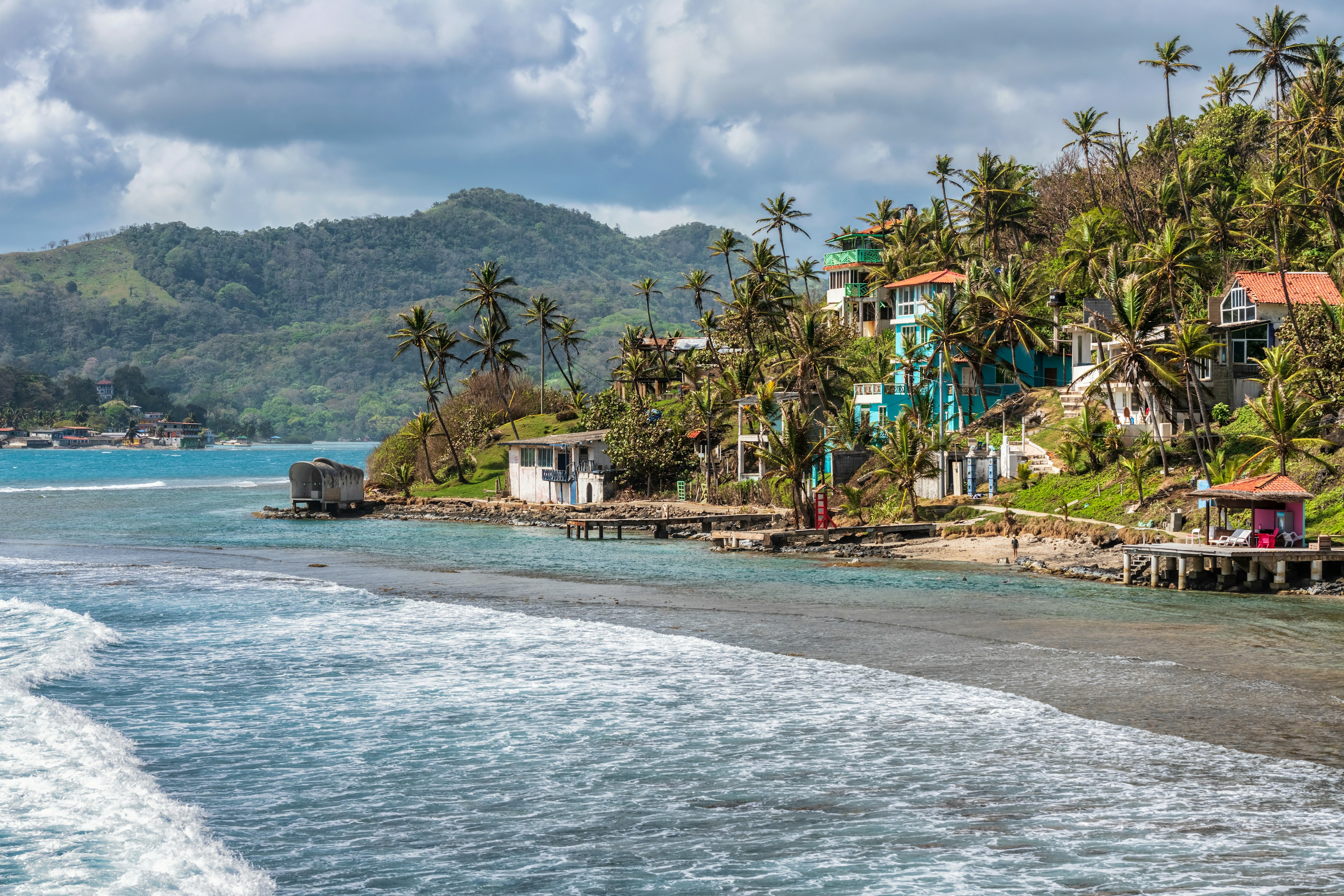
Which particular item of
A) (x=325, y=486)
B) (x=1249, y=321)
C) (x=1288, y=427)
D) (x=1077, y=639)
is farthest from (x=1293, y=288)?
(x=325, y=486)

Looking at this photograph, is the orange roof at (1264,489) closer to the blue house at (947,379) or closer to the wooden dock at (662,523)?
the wooden dock at (662,523)

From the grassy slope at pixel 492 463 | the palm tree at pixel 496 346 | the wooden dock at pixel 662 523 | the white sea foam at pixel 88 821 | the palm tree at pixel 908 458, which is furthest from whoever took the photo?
the palm tree at pixel 496 346

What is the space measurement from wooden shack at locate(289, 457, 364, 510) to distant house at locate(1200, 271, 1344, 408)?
2262 inches

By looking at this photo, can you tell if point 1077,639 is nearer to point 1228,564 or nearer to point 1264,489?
point 1228,564

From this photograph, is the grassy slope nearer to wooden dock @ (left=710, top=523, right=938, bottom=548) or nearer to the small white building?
the small white building

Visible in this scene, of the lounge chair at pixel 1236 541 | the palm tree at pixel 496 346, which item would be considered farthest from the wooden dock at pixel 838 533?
the palm tree at pixel 496 346

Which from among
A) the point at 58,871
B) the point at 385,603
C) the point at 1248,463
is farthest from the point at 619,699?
the point at 1248,463

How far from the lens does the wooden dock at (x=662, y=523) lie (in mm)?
63250

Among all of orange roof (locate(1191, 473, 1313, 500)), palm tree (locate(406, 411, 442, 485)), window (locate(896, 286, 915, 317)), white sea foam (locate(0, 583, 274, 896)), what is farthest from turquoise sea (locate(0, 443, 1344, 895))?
palm tree (locate(406, 411, 442, 485))

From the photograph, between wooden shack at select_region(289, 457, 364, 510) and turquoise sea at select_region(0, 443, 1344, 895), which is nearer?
Answer: turquoise sea at select_region(0, 443, 1344, 895)

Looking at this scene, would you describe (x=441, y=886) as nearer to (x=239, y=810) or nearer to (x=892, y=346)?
(x=239, y=810)

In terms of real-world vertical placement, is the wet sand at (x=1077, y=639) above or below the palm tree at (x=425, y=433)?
below

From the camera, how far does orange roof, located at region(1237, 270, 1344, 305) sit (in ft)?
182

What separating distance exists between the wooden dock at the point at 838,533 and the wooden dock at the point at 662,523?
6637 millimetres
